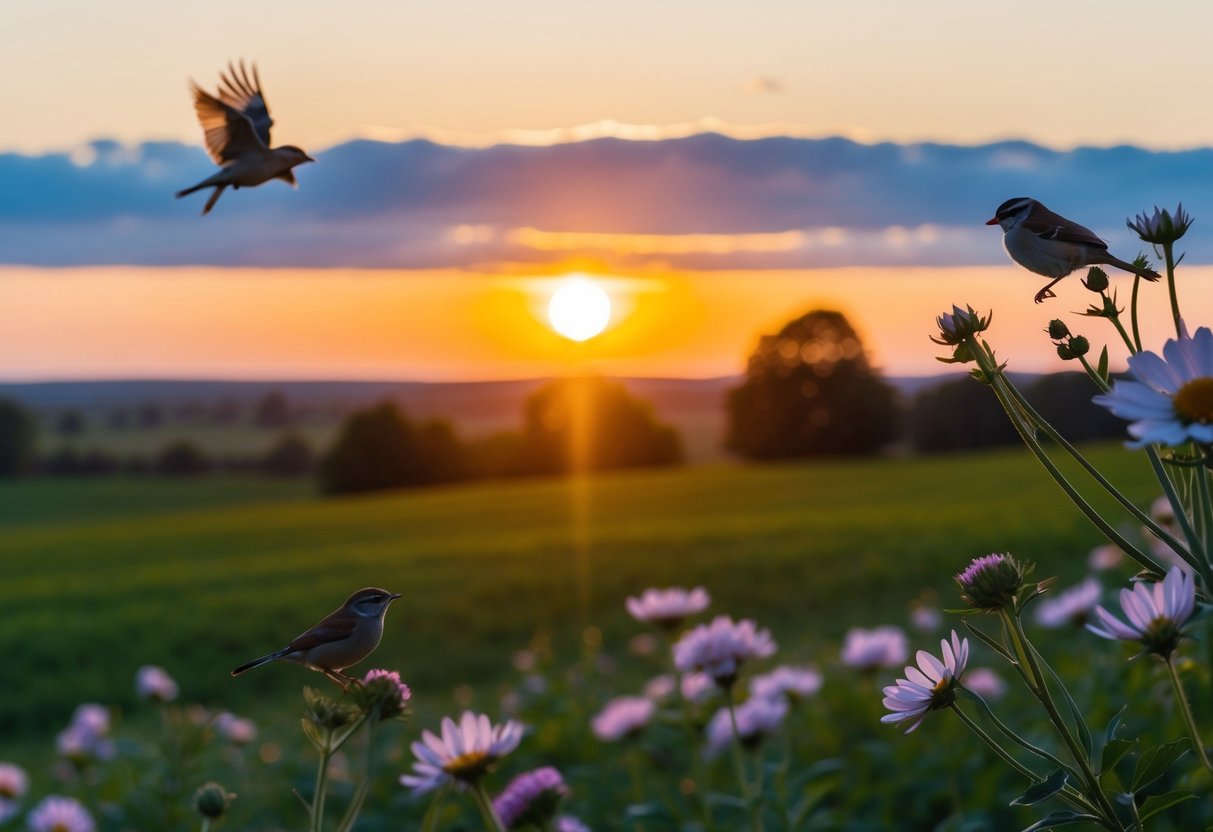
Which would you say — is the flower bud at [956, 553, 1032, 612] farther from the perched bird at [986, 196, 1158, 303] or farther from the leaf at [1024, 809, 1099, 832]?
the perched bird at [986, 196, 1158, 303]

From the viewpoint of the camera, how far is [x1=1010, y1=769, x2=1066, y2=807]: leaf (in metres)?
0.98

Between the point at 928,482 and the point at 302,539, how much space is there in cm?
1518

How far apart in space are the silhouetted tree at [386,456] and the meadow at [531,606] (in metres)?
22.7

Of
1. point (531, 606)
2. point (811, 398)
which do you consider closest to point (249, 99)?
point (531, 606)

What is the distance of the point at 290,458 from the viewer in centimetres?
5016

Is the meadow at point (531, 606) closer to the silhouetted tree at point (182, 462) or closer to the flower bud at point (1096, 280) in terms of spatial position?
the flower bud at point (1096, 280)

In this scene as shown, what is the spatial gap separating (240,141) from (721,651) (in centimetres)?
131

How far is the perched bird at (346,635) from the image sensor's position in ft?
3.80

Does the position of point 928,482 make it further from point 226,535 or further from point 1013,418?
point 1013,418

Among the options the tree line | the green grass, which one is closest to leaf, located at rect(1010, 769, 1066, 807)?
the green grass

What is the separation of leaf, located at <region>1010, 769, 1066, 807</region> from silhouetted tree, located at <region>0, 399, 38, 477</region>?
53.8 m

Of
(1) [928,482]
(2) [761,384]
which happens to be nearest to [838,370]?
(2) [761,384]

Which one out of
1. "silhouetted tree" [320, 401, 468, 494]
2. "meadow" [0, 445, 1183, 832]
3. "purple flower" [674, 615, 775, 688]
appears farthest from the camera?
"silhouetted tree" [320, 401, 468, 494]

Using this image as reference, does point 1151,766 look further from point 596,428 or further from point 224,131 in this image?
point 596,428
